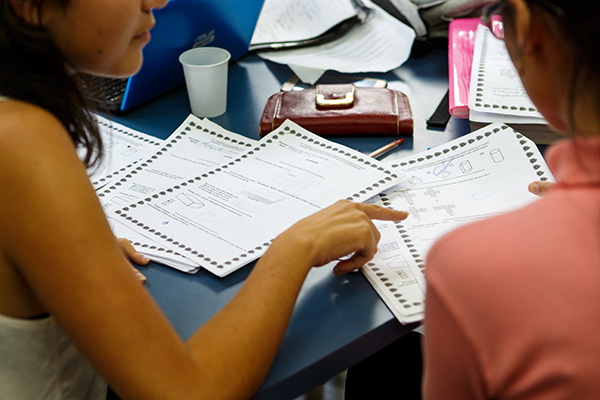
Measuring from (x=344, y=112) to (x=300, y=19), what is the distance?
452mm

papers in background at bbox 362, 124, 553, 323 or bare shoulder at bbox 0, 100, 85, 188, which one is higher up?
bare shoulder at bbox 0, 100, 85, 188

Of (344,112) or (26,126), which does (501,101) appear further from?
(26,126)

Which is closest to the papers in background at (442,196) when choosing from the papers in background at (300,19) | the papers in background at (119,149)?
the papers in background at (119,149)

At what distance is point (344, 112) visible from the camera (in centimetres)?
115

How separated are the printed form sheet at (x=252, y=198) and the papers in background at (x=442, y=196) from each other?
51 millimetres

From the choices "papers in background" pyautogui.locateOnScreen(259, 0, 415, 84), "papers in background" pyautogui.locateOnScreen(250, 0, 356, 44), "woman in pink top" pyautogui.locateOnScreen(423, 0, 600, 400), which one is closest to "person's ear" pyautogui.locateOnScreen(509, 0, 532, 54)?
"woman in pink top" pyautogui.locateOnScreen(423, 0, 600, 400)

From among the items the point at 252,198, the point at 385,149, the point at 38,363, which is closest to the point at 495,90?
the point at 385,149

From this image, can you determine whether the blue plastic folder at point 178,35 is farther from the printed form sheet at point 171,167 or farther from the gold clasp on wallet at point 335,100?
the gold clasp on wallet at point 335,100

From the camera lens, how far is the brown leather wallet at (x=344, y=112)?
3.74ft

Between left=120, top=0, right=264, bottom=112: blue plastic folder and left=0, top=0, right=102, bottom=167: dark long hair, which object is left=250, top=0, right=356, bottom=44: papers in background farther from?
left=0, top=0, right=102, bottom=167: dark long hair

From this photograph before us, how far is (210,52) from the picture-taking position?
1247 millimetres

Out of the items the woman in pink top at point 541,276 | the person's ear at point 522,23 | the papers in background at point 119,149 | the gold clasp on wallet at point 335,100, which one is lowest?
the papers in background at point 119,149

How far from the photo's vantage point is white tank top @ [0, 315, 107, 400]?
69cm

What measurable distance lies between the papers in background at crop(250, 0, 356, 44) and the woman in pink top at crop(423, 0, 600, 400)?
38.4 inches
